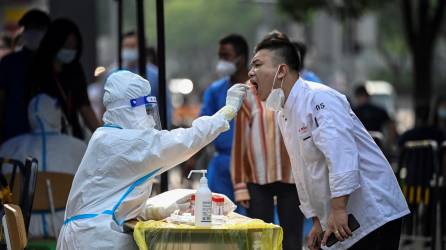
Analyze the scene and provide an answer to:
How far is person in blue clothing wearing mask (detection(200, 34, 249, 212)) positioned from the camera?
356 inches

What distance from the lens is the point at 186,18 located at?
78.1 metres

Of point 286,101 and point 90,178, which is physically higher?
point 286,101

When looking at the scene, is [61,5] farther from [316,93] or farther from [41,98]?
[316,93]

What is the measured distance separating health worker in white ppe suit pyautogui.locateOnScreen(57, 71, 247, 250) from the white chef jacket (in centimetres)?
39

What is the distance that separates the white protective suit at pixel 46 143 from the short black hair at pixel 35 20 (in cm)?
71

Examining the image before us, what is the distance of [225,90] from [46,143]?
4.85 feet

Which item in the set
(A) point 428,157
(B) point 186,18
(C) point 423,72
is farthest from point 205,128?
(B) point 186,18

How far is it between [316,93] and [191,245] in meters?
1.00

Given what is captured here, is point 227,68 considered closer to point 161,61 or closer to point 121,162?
point 161,61

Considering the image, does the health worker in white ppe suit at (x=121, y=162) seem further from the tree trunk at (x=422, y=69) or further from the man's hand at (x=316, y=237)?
the tree trunk at (x=422, y=69)

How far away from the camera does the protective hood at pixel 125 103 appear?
19.3 feet

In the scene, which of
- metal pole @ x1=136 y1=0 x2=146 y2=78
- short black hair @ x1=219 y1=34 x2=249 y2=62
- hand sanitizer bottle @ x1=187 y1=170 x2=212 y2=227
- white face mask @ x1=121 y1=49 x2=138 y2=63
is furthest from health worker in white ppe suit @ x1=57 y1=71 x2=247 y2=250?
white face mask @ x1=121 y1=49 x2=138 y2=63

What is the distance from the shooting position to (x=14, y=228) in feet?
19.2

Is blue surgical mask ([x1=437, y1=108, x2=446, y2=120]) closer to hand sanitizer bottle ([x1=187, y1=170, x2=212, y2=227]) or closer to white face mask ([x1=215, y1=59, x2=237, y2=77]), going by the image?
white face mask ([x1=215, y1=59, x2=237, y2=77])
